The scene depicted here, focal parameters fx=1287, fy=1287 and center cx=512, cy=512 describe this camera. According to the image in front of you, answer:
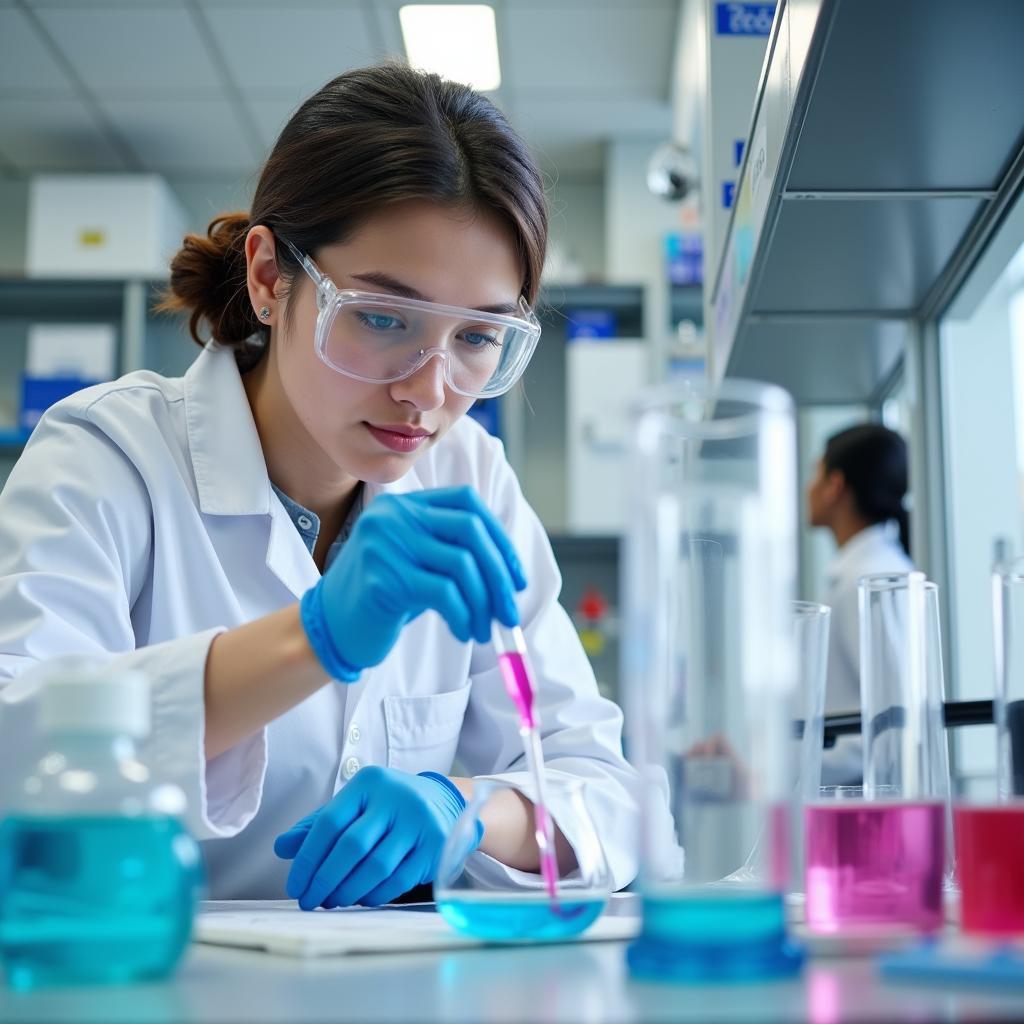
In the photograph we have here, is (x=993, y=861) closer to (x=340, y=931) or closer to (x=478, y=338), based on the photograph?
(x=340, y=931)

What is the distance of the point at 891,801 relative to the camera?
83 cm

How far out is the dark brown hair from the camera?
137 cm

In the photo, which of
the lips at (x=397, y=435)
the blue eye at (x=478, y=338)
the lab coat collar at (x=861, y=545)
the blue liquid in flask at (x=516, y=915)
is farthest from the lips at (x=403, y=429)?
the lab coat collar at (x=861, y=545)

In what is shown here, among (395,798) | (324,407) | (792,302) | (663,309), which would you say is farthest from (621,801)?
(663,309)

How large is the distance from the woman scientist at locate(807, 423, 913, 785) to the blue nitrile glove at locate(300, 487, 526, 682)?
201 cm

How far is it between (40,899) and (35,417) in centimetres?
418

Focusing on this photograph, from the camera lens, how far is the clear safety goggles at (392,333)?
1308mm

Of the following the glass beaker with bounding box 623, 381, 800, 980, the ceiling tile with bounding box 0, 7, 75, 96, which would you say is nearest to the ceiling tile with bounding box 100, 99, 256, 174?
the ceiling tile with bounding box 0, 7, 75, 96

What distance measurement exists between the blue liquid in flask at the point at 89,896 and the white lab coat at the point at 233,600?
1.59 ft

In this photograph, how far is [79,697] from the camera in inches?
24.2

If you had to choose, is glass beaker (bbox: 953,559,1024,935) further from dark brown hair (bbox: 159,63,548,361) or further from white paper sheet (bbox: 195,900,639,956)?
dark brown hair (bbox: 159,63,548,361)

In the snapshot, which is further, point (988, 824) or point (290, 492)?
point (290, 492)

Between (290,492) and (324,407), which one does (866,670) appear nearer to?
(324,407)

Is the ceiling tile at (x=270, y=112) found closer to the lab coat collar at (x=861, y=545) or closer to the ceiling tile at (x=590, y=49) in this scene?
the ceiling tile at (x=590, y=49)
